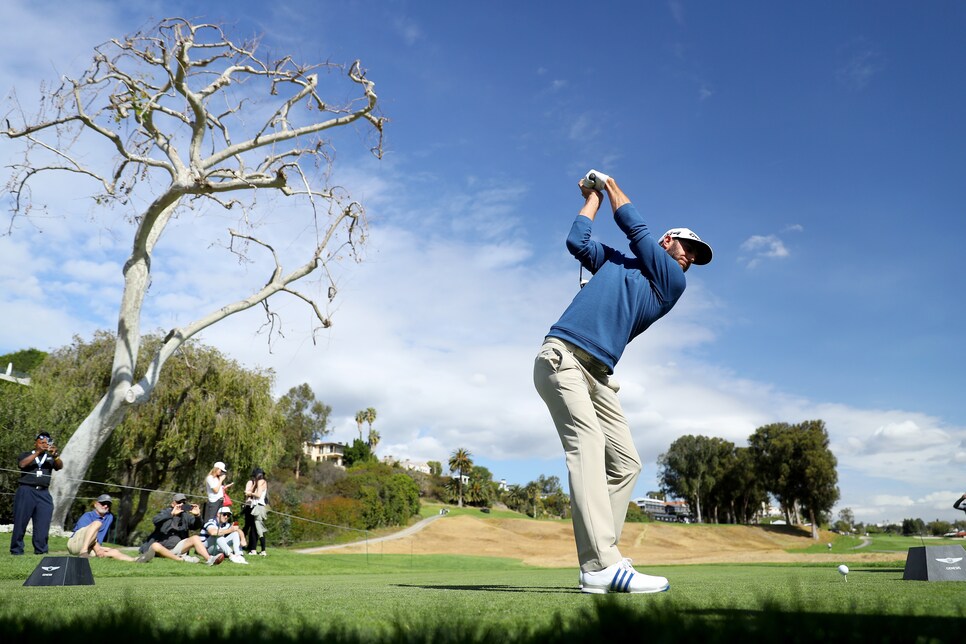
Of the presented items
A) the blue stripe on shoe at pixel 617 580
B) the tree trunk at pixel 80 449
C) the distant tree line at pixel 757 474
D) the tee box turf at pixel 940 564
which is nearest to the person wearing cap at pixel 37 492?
the tree trunk at pixel 80 449

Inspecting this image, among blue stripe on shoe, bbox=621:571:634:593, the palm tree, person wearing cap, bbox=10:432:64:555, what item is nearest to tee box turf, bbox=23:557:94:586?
blue stripe on shoe, bbox=621:571:634:593

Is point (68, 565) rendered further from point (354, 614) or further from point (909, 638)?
point (909, 638)

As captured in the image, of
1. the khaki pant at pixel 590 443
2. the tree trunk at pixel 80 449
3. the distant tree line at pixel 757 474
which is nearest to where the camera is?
the khaki pant at pixel 590 443

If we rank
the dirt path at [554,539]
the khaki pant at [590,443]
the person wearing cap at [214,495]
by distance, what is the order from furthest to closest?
the dirt path at [554,539], the person wearing cap at [214,495], the khaki pant at [590,443]

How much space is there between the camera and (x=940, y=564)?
199 inches

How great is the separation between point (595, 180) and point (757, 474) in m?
63.9

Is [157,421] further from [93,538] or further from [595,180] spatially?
[595,180]

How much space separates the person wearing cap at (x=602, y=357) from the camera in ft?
12.6

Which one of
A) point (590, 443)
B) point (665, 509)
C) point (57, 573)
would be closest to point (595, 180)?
point (590, 443)

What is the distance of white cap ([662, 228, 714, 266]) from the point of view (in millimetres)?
→ 4656

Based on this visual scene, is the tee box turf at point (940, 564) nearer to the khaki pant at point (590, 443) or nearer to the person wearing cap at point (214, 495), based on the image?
the khaki pant at point (590, 443)

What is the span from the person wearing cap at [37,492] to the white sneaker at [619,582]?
1070 centimetres

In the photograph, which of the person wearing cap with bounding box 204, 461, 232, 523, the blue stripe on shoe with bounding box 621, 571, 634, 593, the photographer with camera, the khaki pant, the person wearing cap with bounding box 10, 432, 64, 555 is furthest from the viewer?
the person wearing cap with bounding box 204, 461, 232, 523

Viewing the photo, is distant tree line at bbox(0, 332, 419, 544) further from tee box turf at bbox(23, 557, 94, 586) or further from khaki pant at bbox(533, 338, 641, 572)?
khaki pant at bbox(533, 338, 641, 572)
